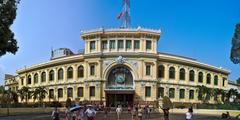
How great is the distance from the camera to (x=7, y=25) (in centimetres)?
2720

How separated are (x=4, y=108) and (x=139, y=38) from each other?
103ft

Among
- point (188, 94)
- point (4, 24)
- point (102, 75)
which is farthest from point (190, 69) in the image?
point (4, 24)

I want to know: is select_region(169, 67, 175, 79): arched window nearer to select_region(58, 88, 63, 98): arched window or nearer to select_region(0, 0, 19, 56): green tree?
select_region(58, 88, 63, 98): arched window

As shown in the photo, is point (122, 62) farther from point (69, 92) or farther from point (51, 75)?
point (51, 75)

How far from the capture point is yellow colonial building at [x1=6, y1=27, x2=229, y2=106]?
81.4 meters

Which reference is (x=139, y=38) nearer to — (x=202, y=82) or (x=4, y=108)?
(x=202, y=82)

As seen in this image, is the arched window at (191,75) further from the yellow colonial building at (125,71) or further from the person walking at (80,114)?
the person walking at (80,114)

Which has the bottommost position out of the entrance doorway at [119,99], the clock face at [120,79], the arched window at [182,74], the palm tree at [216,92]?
the entrance doorway at [119,99]

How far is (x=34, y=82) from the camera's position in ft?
325

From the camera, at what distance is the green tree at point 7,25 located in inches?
1049

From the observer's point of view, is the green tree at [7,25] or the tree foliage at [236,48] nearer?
the green tree at [7,25]

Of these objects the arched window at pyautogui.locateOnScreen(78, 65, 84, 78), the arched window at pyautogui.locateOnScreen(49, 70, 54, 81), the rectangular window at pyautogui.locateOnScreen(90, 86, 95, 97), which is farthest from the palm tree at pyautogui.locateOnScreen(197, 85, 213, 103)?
the arched window at pyautogui.locateOnScreen(49, 70, 54, 81)

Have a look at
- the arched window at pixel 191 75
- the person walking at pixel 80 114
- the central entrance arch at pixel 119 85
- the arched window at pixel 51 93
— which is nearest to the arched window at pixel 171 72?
the arched window at pixel 191 75

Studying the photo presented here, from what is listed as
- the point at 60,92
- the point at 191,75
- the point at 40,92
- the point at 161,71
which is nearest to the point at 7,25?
the point at 161,71
